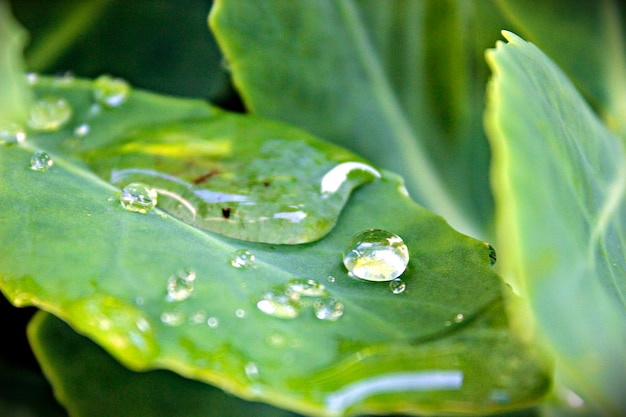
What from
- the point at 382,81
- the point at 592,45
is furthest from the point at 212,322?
the point at 592,45

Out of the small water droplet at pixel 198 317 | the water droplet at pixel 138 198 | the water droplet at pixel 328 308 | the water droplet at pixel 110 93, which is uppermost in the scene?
the water droplet at pixel 328 308

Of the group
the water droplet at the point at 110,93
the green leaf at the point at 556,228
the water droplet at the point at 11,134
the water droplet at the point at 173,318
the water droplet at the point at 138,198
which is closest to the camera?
the green leaf at the point at 556,228

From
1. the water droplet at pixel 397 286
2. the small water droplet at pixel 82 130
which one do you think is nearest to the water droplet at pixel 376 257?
the water droplet at pixel 397 286

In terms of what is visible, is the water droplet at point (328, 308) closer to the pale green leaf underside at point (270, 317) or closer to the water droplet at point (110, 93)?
the pale green leaf underside at point (270, 317)

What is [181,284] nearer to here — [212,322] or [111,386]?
[212,322]

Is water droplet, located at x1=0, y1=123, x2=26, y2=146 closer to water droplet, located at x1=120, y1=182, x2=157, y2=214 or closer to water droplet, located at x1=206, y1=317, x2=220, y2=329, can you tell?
water droplet, located at x1=120, y1=182, x2=157, y2=214

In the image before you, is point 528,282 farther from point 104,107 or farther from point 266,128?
point 104,107
